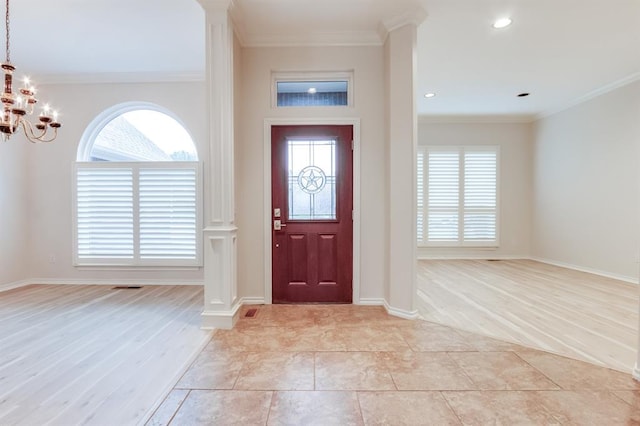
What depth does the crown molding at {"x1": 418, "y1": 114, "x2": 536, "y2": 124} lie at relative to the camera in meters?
6.27

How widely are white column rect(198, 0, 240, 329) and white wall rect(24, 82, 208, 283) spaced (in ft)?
5.53

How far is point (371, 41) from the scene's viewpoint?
3.42 metres

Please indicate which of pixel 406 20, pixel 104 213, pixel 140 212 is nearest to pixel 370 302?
pixel 406 20

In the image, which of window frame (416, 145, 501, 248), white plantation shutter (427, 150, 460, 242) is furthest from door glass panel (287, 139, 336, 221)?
white plantation shutter (427, 150, 460, 242)

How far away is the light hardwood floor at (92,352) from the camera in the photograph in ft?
5.72

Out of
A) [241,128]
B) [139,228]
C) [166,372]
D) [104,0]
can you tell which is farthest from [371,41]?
[139,228]

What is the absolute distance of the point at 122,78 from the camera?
437cm

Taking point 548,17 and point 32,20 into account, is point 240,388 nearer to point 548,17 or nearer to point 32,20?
point 32,20

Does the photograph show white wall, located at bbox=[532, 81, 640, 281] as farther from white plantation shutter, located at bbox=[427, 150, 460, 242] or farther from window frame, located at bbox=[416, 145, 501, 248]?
white plantation shutter, located at bbox=[427, 150, 460, 242]

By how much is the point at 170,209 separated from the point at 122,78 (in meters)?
2.12

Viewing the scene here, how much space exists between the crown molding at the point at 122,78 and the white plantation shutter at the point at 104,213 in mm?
1357

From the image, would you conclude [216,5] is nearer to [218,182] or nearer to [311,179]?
[218,182]

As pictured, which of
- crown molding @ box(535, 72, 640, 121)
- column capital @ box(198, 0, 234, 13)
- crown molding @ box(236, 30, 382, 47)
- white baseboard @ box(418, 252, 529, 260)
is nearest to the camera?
column capital @ box(198, 0, 234, 13)

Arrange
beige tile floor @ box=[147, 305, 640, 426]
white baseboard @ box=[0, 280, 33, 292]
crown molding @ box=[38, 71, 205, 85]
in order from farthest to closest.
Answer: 1. crown molding @ box=[38, 71, 205, 85]
2. white baseboard @ box=[0, 280, 33, 292]
3. beige tile floor @ box=[147, 305, 640, 426]
